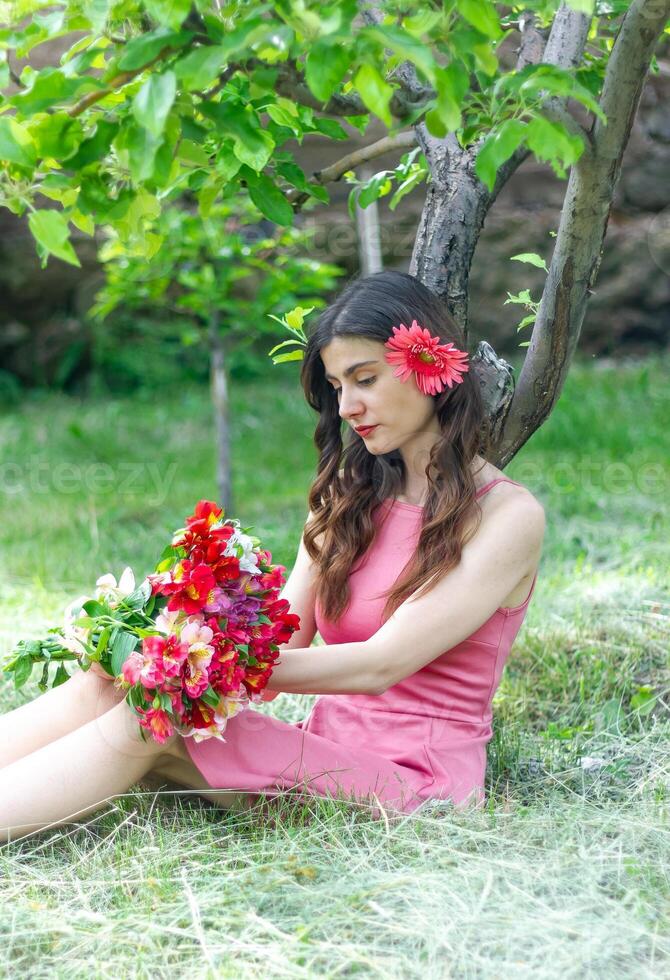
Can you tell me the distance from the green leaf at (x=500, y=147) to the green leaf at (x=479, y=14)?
13 centimetres

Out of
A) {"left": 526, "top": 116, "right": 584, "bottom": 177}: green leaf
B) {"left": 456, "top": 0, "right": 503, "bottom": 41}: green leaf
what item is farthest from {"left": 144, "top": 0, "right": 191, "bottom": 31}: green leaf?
{"left": 526, "top": 116, "right": 584, "bottom": 177}: green leaf

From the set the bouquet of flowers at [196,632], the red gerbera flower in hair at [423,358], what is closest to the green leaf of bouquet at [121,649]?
the bouquet of flowers at [196,632]

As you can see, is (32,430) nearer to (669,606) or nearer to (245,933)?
(669,606)

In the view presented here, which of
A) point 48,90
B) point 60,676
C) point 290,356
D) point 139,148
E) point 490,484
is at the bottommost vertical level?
point 60,676

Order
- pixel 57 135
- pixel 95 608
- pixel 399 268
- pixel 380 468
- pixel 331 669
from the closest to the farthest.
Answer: pixel 57 135 < pixel 331 669 < pixel 95 608 < pixel 380 468 < pixel 399 268

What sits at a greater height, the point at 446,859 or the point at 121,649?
the point at 121,649

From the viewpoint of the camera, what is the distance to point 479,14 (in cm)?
154

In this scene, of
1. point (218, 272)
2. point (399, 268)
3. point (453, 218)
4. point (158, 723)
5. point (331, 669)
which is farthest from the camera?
point (399, 268)

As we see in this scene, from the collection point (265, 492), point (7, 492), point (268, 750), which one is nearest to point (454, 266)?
point (268, 750)

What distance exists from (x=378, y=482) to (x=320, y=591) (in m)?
0.26

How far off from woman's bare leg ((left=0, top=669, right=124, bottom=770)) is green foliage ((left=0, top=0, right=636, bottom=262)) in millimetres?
875

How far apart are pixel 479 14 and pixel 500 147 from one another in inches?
7.1

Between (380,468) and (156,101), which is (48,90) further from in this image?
(380,468)

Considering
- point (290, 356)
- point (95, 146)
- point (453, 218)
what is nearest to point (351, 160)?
point (453, 218)
